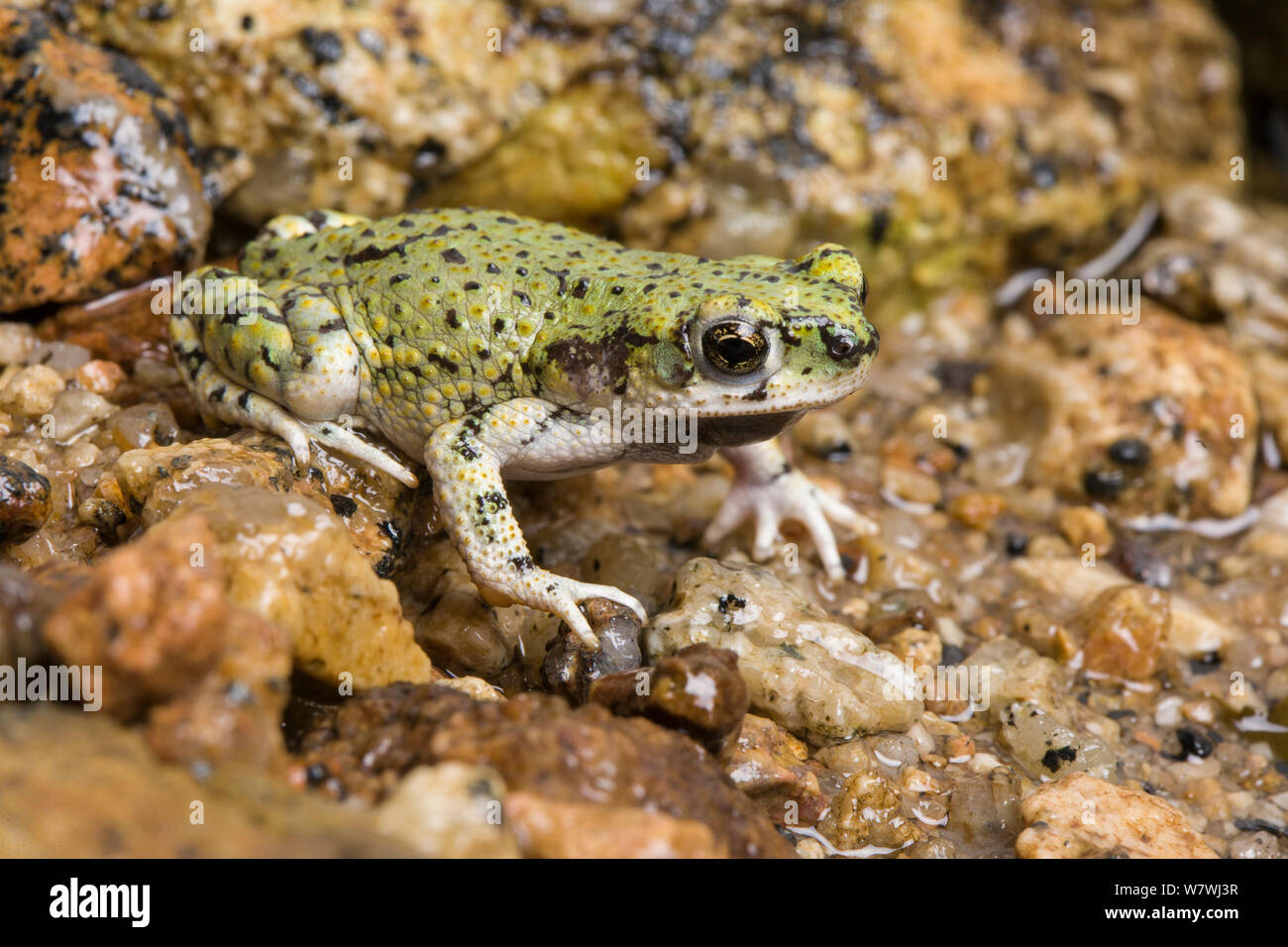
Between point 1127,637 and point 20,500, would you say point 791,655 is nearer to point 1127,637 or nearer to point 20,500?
point 1127,637

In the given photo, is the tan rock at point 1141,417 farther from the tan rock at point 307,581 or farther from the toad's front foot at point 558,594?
the tan rock at point 307,581

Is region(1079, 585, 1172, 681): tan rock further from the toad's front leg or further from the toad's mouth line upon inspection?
the toad's front leg

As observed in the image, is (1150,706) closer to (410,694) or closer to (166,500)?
(410,694)

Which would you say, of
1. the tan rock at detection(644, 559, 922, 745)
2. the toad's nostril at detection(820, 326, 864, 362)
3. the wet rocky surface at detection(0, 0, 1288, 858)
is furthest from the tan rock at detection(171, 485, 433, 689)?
the toad's nostril at detection(820, 326, 864, 362)

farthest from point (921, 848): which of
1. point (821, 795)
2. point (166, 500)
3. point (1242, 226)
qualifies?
point (1242, 226)

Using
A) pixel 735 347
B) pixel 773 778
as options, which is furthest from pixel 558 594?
pixel 735 347
